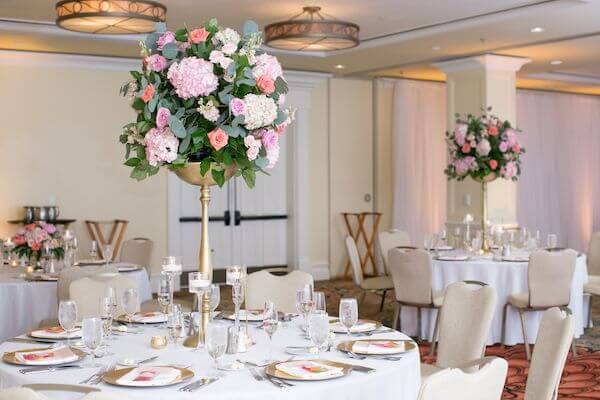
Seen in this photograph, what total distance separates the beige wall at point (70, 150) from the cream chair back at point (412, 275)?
445cm

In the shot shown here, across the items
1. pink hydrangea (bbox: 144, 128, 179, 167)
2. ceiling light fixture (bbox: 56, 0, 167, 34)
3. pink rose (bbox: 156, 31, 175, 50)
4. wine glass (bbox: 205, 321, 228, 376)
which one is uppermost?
ceiling light fixture (bbox: 56, 0, 167, 34)

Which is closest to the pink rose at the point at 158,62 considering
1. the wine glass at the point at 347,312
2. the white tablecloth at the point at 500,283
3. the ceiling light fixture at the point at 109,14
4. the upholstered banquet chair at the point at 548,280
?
the wine glass at the point at 347,312

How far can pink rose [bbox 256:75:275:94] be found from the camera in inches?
137

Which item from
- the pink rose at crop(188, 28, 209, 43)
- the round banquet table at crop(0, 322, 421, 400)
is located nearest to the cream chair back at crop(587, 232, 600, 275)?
the round banquet table at crop(0, 322, 421, 400)

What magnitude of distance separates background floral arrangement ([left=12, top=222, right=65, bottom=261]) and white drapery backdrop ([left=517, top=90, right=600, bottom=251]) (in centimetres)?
895

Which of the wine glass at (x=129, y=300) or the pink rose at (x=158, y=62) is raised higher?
the pink rose at (x=158, y=62)

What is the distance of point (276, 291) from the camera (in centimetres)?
526

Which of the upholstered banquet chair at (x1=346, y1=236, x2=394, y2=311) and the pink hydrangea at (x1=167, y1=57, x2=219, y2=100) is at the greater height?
the pink hydrangea at (x1=167, y1=57, x2=219, y2=100)

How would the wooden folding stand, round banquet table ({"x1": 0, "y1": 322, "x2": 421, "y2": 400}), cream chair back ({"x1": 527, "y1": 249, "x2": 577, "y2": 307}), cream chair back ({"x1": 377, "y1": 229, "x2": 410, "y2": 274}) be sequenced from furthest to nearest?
the wooden folding stand < cream chair back ({"x1": 377, "y1": 229, "x2": 410, "y2": 274}) < cream chair back ({"x1": 527, "y1": 249, "x2": 577, "y2": 307}) < round banquet table ({"x1": 0, "y1": 322, "x2": 421, "y2": 400})

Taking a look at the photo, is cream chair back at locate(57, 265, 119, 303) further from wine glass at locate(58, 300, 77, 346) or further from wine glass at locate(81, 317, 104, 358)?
wine glass at locate(81, 317, 104, 358)

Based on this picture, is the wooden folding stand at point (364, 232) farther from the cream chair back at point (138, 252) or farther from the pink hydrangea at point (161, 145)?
the pink hydrangea at point (161, 145)

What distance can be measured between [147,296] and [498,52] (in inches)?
207

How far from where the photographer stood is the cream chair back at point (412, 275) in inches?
276

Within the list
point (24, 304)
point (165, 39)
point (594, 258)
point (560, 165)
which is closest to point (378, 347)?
point (165, 39)
